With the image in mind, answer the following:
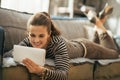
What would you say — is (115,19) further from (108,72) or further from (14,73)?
(14,73)

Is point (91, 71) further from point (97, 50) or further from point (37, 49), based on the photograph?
point (37, 49)

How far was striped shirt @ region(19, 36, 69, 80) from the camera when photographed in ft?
5.11

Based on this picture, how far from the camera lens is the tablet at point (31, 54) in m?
1.55

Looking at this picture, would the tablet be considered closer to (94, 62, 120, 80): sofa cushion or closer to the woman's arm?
the woman's arm

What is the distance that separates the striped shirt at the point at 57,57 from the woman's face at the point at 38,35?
3.0 inches

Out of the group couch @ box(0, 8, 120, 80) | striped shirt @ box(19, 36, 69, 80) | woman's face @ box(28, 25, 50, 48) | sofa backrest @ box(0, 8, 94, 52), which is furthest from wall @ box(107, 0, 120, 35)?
woman's face @ box(28, 25, 50, 48)

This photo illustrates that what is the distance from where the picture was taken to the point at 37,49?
1.55 metres

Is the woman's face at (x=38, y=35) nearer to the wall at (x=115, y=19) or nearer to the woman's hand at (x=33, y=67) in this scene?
the woman's hand at (x=33, y=67)

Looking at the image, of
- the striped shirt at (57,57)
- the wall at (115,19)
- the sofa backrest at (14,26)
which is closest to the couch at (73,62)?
the sofa backrest at (14,26)

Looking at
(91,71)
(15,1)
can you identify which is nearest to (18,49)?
(91,71)

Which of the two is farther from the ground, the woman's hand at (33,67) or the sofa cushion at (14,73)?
the woman's hand at (33,67)

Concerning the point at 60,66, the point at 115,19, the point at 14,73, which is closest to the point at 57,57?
the point at 60,66

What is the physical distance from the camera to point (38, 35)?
1610mm

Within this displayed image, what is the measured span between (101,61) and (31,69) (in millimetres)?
786
